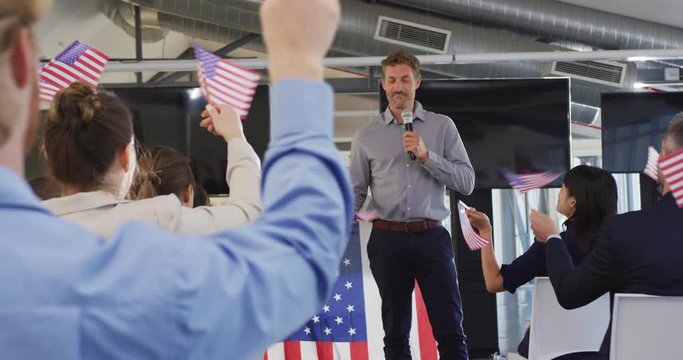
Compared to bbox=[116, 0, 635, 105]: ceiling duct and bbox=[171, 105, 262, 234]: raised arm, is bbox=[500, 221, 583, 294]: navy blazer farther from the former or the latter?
bbox=[116, 0, 635, 105]: ceiling duct

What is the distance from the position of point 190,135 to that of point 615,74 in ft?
10.7

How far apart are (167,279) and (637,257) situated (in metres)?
2.60

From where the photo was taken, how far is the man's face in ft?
15.0

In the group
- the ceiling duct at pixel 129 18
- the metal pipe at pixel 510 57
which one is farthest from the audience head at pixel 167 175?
the ceiling duct at pixel 129 18

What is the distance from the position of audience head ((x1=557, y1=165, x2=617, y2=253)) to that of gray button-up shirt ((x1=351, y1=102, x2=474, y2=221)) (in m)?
0.91

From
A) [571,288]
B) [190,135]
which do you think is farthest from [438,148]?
[190,135]

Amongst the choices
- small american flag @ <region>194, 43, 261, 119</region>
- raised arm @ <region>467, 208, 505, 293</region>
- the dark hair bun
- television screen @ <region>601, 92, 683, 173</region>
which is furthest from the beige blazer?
television screen @ <region>601, 92, 683, 173</region>

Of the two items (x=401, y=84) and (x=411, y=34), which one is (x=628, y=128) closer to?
(x=411, y=34)

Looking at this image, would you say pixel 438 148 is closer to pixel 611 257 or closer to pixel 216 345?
pixel 611 257

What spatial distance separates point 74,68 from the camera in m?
3.24

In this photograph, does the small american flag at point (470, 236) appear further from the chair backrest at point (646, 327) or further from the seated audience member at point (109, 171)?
the seated audience member at point (109, 171)

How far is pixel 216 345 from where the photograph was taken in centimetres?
46

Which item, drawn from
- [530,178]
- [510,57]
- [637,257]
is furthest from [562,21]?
[637,257]

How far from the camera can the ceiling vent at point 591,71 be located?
7.60m
